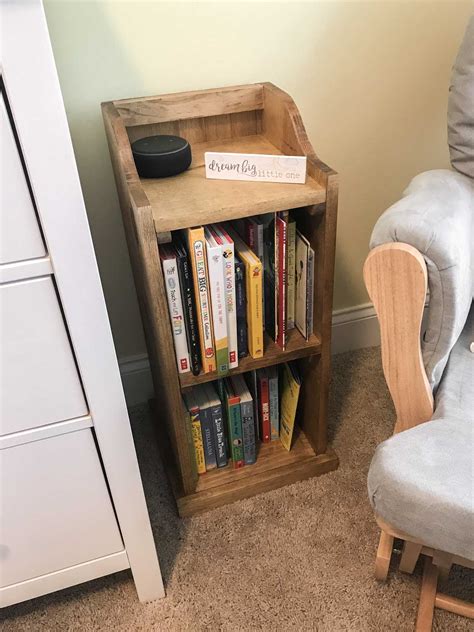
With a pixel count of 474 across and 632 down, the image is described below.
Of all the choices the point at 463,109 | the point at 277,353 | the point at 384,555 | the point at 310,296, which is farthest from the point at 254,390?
the point at 463,109

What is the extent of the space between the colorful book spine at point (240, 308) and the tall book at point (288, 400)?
0.15m

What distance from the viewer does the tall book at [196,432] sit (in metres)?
1.04

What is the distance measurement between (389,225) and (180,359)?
42 centimetres

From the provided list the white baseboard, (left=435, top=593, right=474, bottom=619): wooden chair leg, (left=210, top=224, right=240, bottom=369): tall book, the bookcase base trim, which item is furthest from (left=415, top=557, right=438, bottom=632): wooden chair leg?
the white baseboard

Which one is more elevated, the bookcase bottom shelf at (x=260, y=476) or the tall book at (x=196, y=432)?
the tall book at (x=196, y=432)

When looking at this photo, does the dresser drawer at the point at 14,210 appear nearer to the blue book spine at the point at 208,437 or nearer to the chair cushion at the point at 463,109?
the blue book spine at the point at 208,437

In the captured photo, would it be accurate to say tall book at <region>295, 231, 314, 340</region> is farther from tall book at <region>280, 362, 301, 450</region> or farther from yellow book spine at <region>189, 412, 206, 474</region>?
yellow book spine at <region>189, 412, 206, 474</region>

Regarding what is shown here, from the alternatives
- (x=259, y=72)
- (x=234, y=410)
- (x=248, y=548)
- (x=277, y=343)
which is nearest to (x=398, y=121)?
(x=259, y=72)

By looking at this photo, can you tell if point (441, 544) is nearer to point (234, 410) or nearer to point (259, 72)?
point (234, 410)

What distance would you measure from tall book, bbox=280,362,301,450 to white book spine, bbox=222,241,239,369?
17 centimetres

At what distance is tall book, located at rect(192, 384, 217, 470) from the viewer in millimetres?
1049

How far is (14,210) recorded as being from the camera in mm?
552

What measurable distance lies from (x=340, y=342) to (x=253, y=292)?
607mm

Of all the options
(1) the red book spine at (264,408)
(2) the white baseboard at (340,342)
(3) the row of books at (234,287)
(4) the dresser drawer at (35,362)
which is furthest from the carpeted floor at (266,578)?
(4) the dresser drawer at (35,362)
